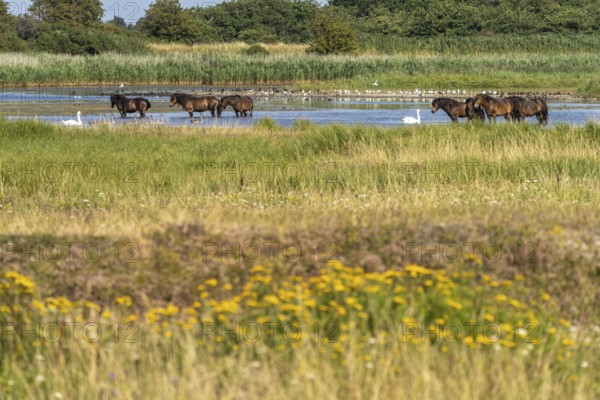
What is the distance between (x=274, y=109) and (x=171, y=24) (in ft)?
169

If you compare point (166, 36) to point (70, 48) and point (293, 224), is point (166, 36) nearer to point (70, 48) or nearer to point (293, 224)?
point (70, 48)

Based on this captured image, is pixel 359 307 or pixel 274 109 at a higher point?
pixel 359 307

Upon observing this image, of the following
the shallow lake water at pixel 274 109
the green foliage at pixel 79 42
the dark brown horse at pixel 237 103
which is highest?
the green foliage at pixel 79 42

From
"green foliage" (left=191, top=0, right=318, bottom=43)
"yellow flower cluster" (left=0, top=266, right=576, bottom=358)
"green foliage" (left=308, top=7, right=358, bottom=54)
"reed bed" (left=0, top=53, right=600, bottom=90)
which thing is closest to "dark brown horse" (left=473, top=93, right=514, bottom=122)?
"yellow flower cluster" (left=0, top=266, right=576, bottom=358)

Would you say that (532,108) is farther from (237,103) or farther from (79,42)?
(79,42)

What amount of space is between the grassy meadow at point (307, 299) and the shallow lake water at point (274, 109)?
2334 cm

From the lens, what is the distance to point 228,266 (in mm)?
10281

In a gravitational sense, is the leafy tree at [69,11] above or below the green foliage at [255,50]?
above

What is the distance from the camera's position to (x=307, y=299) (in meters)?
9.48

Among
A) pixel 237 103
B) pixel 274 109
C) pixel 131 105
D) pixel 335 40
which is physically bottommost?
pixel 274 109

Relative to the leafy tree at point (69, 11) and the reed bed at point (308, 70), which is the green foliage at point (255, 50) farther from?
the leafy tree at point (69, 11)

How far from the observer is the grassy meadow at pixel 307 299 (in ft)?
27.3

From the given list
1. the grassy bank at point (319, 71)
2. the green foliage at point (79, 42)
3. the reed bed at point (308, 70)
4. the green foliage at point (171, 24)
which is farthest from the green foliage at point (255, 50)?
the green foliage at point (171, 24)

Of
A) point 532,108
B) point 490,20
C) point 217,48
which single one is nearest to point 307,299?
point 532,108
